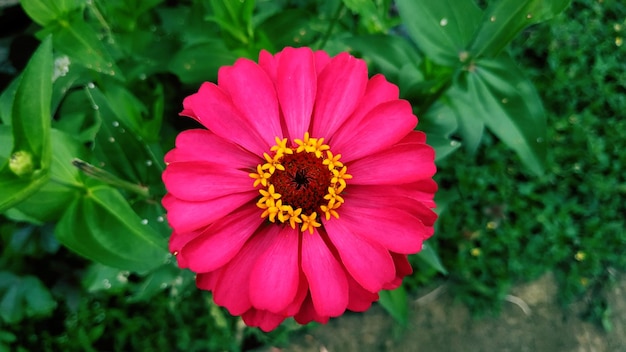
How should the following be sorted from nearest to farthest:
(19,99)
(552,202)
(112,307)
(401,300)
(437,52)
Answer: (19,99)
(437,52)
(401,300)
(112,307)
(552,202)

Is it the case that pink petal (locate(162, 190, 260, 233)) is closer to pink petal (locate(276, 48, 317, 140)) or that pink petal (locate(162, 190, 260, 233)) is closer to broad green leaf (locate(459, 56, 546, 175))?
pink petal (locate(276, 48, 317, 140))

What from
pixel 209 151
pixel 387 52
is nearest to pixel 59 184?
pixel 209 151

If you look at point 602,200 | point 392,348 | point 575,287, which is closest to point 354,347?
point 392,348

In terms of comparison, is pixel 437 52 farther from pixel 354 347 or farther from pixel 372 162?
pixel 354 347

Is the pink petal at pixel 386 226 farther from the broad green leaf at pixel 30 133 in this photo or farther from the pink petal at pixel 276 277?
the broad green leaf at pixel 30 133

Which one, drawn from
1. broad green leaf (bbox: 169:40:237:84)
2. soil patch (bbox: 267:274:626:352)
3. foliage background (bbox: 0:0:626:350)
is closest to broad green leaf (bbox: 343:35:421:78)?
foliage background (bbox: 0:0:626:350)

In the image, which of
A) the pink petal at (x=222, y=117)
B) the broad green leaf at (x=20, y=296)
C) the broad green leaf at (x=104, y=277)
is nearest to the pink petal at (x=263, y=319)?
the pink petal at (x=222, y=117)

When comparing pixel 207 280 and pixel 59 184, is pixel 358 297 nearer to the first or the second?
pixel 207 280
